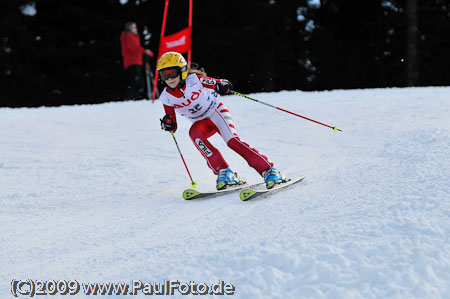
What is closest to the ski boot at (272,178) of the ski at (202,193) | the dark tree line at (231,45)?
the ski at (202,193)

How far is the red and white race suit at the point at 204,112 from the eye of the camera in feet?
14.9

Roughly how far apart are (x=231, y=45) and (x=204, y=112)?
16143mm

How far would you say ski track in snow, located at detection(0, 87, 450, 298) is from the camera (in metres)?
2.50

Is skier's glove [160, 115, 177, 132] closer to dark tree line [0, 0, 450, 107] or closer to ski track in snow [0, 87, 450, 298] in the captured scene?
ski track in snow [0, 87, 450, 298]

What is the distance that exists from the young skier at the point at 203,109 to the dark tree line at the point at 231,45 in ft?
51.1

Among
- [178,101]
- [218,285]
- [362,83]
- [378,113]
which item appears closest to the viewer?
[218,285]

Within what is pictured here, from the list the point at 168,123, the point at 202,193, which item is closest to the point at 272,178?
the point at 202,193

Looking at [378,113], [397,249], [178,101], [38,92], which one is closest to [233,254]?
[397,249]

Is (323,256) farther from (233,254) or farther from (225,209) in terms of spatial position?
(225,209)

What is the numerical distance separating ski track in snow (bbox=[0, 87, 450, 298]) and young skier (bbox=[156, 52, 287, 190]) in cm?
40

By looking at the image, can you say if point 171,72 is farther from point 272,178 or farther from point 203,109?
point 272,178

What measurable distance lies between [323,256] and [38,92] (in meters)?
18.9

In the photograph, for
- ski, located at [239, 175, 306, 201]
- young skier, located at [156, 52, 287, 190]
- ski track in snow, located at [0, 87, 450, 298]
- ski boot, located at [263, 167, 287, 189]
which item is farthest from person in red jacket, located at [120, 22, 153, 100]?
ski, located at [239, 175, 306, 201]

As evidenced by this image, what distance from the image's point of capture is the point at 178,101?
4570mm
